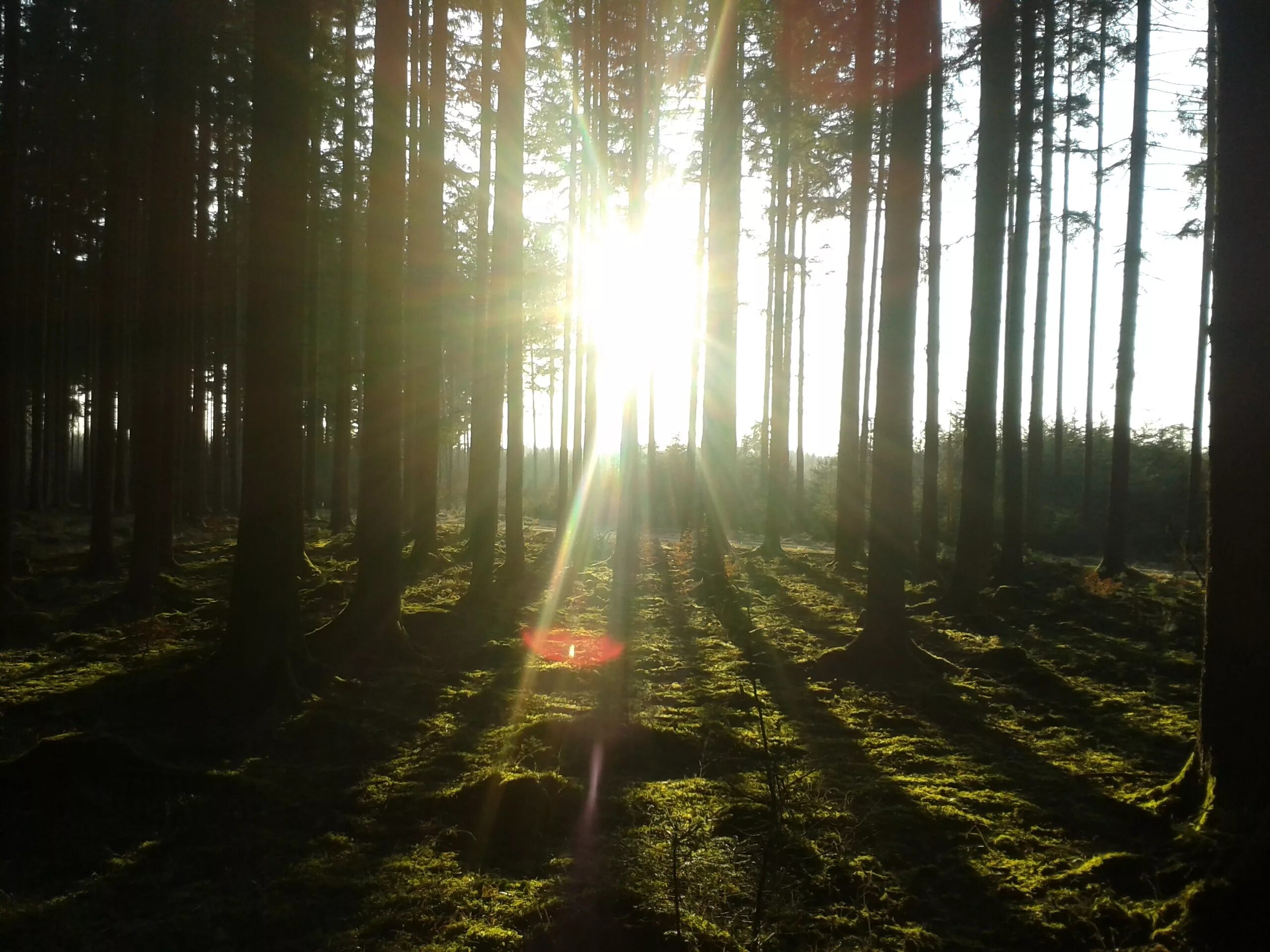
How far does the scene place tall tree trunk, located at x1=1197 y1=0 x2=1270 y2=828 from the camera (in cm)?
440

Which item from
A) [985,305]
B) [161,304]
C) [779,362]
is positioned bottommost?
[161,304]

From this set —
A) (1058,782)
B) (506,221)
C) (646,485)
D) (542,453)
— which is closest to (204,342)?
(506,221)

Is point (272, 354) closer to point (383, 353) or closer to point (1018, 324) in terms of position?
point (383, 353)

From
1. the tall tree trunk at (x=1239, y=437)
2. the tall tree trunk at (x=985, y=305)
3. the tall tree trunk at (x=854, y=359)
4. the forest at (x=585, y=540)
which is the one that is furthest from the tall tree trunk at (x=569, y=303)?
the tall tree trunk at (x=1239, y=437)

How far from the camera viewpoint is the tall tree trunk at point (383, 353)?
31.3 ft

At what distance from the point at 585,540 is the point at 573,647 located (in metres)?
13.3

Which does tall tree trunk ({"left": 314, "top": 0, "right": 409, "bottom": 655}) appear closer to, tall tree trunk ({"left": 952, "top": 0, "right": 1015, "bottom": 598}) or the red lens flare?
the red lens flare

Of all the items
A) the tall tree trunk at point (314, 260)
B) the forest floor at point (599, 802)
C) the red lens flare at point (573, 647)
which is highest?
the tall tree trunk at point (314, 260)

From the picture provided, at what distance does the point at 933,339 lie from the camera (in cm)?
1808

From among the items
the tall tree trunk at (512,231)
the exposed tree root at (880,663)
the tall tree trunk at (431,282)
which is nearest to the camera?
the exposed tree root at (880,663)

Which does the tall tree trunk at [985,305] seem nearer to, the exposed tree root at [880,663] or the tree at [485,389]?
the exposed tree root at [880,663]

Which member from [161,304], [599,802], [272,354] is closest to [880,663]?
[599,802]

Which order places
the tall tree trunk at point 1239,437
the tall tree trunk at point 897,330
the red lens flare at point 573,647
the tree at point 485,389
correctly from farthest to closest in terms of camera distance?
the tree at point 485,389
the red lens flare at point 573,647
the tall tree trunk at point 897,330
the tall tree trunk at point 1239,437

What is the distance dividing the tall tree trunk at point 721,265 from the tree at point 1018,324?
510 centimetres
